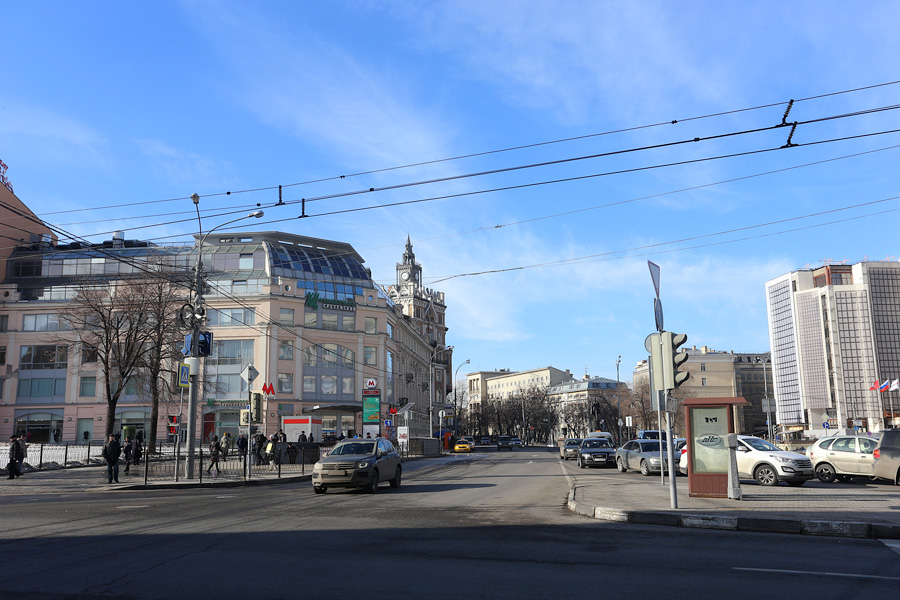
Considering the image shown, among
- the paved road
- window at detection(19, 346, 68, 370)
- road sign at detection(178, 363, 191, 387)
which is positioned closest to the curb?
the paved road

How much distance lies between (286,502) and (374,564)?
935 centimetres

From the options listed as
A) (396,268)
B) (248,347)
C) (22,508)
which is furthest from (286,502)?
(396,268)

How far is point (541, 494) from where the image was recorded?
18.8 m

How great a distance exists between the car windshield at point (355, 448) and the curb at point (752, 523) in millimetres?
9026

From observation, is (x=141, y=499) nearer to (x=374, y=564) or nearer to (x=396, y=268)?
(x=374, y=564)

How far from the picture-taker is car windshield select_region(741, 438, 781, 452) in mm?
20722

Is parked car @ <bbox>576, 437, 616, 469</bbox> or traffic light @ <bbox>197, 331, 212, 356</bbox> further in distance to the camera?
parked car @ <bbox>576, 437, 616, 469</bbox>

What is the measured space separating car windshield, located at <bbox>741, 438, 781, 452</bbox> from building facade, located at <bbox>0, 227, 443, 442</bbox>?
135ft

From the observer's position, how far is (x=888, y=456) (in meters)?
20.2

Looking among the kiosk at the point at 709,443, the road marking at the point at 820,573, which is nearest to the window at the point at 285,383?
the kiosk at the point at 709,443

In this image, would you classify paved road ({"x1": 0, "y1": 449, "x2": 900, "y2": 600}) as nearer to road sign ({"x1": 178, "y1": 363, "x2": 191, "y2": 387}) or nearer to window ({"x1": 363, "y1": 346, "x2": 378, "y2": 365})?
road sign ({"x1": 178, "y1": 363, "x2": 191, "y2": 387})

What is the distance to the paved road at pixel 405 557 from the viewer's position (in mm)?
6816

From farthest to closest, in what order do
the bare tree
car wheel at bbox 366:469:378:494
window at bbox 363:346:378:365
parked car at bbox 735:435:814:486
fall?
window at bbox 363:346:378:365, the bare tree, car wheel at bbox 366:469:378:494, parked car at bbox 735:435:814:486

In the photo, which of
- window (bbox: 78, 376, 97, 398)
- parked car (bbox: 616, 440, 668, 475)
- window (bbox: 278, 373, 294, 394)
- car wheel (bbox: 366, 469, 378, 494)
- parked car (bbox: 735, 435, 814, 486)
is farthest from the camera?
window (bbox: 278, 373, 294, 394)
